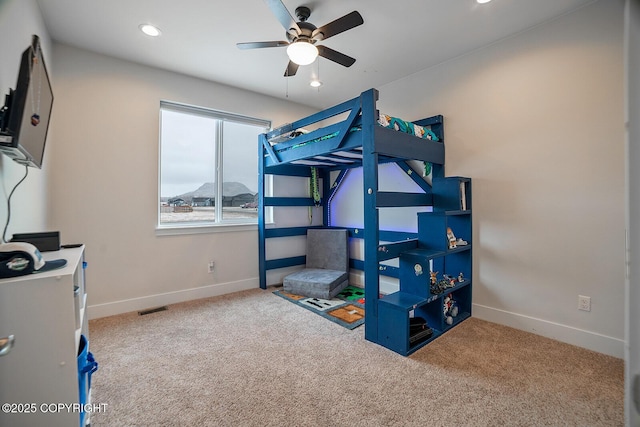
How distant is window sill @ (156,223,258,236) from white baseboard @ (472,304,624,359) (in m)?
2.71

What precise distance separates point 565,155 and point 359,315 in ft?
7.11

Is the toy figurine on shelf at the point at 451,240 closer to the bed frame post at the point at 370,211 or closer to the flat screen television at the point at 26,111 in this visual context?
the bed frame post at the point at 370,211

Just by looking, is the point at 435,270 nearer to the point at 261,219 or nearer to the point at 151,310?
the point at 261,219

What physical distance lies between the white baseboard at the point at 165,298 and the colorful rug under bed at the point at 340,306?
1.58ft

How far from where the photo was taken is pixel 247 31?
7.78 feet

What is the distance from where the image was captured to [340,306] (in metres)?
2.94

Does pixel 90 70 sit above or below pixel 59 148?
above

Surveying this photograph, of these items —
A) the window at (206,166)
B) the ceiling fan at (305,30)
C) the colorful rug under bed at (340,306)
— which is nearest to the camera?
the ceiling fan at (305,30)

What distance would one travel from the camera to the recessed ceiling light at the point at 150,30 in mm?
2270

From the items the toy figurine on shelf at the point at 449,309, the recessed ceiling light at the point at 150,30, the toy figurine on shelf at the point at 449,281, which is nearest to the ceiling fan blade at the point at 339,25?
the recessed ceiling light at the point at 150,30

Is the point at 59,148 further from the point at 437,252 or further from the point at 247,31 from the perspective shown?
the point at 437,252

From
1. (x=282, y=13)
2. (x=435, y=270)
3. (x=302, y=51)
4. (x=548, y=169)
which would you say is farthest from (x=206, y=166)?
(x=548, y=169)

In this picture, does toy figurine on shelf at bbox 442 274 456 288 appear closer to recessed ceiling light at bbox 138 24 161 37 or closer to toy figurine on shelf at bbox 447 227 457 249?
toy figurine on shelf at bbox 447 227 457 249

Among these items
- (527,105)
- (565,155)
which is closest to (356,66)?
(527,105)
